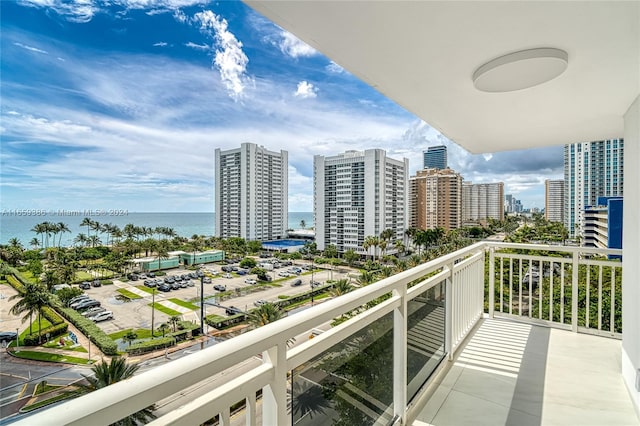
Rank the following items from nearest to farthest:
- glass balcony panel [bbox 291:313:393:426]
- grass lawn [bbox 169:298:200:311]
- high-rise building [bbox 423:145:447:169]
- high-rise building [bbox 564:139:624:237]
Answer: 1. glass balcony panel [bbox 291:313:393:426]
2. grass lawn [bbox 169:298:200:311]
3. high-rise building [bbox 564:139:624:237]
4. high-rise building [bbox 423:145:447:169]

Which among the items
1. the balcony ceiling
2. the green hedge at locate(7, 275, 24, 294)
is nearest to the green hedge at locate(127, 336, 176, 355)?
the green hedge at locate(7, 275, 24, 294)

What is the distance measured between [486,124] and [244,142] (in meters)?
39.5

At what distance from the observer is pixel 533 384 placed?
206 cm

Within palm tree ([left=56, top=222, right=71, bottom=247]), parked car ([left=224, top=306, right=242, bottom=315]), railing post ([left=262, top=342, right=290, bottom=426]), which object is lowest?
parked car ([left=224, top=306, right=242, bottom=315])

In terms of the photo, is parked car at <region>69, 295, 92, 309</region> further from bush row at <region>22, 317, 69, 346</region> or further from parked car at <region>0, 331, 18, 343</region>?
parked car at <region>0, 331, 18, 343</region>

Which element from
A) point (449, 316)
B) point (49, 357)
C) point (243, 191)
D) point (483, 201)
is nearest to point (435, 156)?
point (483, 201)

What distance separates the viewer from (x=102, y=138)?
2714cm

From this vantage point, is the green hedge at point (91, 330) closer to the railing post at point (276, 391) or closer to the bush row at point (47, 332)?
the bush row at point (47, 332)

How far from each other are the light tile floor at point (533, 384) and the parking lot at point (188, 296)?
14554mm

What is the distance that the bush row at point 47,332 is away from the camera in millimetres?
10164

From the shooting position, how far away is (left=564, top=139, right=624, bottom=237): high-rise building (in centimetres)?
1747

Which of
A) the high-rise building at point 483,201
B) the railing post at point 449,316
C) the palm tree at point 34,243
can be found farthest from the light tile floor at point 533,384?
the high-rise building at point 483,201

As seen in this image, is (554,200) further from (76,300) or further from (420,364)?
(76,300)

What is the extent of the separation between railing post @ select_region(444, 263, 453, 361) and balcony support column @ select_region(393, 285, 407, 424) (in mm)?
854
